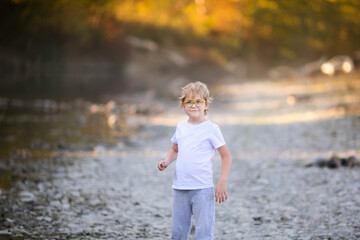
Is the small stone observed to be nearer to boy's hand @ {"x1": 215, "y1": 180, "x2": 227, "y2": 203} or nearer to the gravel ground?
the gravel ground

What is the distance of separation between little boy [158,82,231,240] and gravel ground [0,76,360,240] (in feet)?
3.63

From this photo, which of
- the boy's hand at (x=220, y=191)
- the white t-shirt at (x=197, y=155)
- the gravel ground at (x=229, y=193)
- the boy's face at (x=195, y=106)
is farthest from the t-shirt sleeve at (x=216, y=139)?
the gravel ground at (x=229, y=193)

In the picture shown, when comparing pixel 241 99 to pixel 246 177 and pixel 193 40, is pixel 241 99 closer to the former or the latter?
pixel 246 177

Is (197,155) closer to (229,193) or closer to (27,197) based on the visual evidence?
(229,193)

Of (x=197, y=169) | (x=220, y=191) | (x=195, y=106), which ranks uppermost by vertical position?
(x=195, y=106)

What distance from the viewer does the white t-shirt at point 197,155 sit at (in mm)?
3980

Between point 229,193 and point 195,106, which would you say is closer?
point 195,106

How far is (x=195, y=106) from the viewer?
400cm

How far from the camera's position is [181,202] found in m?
4.04

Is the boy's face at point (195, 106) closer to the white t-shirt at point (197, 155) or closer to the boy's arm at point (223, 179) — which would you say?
the white t-shirt at point (197, 155)

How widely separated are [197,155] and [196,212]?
0.46m

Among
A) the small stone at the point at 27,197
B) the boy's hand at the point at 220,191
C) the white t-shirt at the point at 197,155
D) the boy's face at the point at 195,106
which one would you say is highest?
the boy's face at the point at 195,106

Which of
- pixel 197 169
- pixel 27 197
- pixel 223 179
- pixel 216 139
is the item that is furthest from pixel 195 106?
pixel 27 197

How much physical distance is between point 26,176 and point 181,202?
427cm
